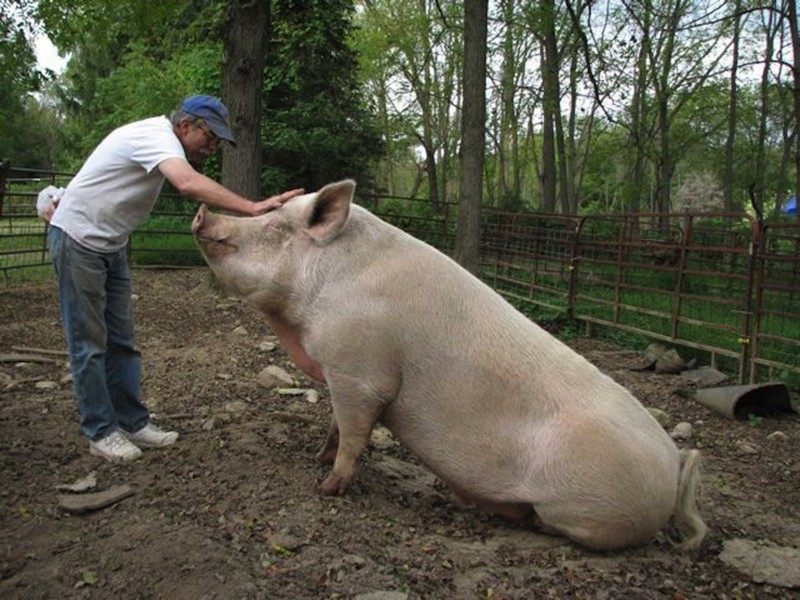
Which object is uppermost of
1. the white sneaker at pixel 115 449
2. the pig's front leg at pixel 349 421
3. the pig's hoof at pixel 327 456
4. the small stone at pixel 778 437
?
the pig's front leg at pixel 349 421

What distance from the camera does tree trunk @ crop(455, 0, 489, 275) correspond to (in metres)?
9.23

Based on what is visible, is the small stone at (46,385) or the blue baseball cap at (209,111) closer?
the blue baseball cap at (209,111)

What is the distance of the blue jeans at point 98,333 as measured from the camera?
3770mm

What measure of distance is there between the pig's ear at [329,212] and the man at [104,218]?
0.23 m

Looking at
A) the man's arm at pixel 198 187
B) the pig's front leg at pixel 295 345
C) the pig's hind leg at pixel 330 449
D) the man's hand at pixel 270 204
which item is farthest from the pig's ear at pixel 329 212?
the pig's hind leg at pixel 330 449

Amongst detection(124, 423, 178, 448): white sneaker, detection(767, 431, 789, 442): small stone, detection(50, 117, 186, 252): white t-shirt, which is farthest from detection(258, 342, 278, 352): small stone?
detection(767, 431, 789, 442): small stone

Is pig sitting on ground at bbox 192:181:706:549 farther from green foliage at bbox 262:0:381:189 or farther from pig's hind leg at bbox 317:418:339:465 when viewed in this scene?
green foliage at bbox 262:0:381:189

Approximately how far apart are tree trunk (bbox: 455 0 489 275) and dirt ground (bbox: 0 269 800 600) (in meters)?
4.77

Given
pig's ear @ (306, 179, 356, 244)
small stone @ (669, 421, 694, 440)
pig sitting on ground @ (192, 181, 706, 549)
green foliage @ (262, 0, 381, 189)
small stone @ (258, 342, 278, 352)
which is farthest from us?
green foliage @ (262, 0, 381, 189)

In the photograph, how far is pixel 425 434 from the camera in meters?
3.48

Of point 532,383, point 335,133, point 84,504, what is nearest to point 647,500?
point 532,383

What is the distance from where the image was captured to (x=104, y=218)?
3795 mm

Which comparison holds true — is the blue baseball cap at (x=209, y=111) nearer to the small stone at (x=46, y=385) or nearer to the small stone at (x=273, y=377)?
the small stone at (x=273, y=377)

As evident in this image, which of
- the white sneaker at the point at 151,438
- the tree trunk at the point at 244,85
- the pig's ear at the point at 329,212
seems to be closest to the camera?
the pig's ear at the point at 329,212
